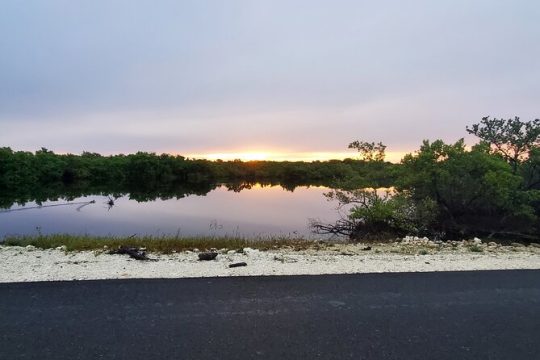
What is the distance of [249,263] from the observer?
9.93m

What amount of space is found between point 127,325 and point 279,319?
208 cm

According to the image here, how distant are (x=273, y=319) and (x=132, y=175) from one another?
63.7 meters

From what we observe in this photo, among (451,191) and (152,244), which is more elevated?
(451,191)

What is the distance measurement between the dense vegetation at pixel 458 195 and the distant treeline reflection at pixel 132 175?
18640 mm

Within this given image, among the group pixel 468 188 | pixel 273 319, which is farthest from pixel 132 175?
pixel 273 319

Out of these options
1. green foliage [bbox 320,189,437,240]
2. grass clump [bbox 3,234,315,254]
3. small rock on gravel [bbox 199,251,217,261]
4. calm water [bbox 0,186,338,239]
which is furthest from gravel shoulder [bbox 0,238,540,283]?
calm water [bbox 0,186,338,239]

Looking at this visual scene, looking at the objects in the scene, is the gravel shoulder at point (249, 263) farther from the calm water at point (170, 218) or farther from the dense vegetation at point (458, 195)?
the calm water at point (170, 218)

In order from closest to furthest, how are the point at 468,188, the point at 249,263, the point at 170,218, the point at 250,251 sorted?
the point at 249,263, the point at 250,251, the point at 468,188, the point at 170,218

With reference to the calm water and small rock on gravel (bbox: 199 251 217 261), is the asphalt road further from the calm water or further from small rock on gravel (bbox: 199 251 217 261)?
the calm water

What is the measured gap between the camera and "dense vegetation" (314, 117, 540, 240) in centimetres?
1686

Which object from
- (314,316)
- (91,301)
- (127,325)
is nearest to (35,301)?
(91,301)

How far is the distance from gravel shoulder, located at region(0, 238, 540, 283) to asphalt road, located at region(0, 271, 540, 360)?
0.75 metres

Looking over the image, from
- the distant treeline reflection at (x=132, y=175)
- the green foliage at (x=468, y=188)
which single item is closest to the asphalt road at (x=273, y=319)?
the green foliage at (x=468, y=188)

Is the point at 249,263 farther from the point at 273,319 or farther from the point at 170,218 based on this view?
the point at 170,218
